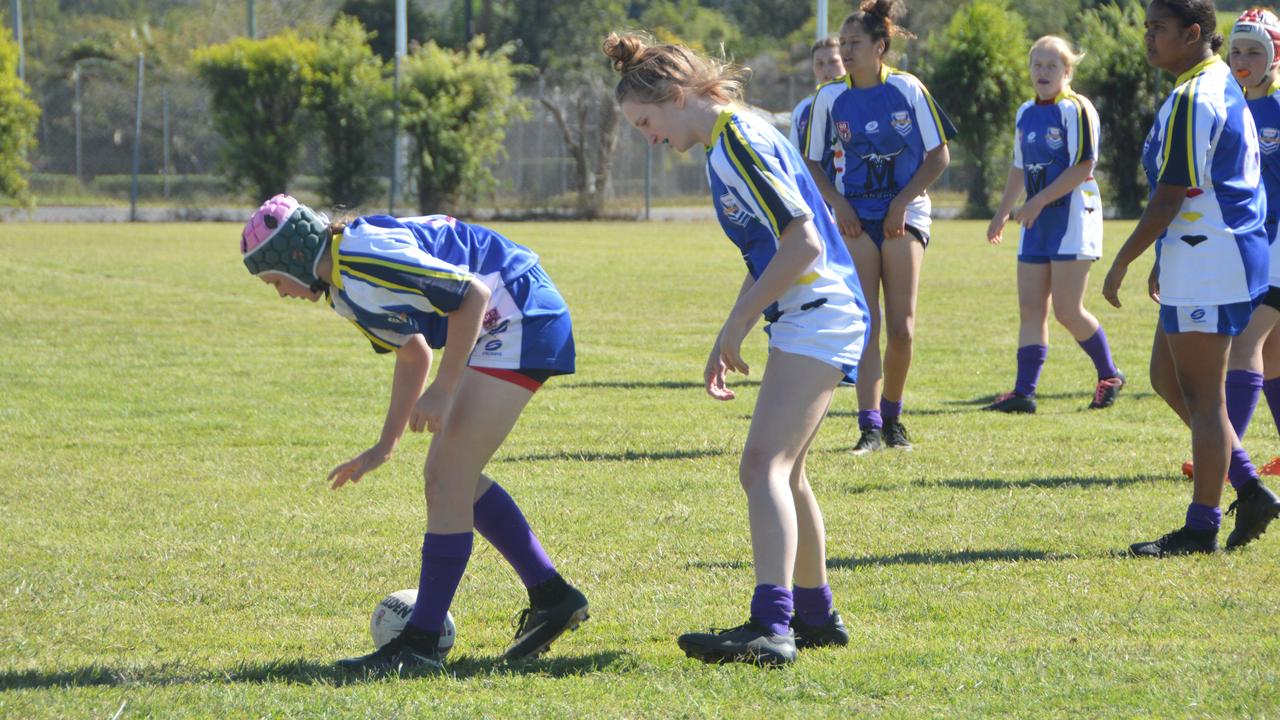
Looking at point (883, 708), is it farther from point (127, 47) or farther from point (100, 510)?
point (127, 47)

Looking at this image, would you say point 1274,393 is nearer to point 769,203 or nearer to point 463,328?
point 769,203

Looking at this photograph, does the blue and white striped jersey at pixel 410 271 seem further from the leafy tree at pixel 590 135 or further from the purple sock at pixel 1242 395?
the leafy tree at pixel 590 135

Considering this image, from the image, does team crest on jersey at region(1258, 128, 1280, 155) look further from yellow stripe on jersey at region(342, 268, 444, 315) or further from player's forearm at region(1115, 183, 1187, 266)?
yellow stripe on jersey at region(342, 268, 444, 315)

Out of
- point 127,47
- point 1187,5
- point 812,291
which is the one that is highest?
point 127,47

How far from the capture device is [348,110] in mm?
31438

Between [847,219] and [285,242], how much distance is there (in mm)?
4058

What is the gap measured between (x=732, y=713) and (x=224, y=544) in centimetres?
274

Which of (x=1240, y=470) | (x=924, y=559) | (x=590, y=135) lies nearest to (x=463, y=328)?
(x=924, y=559)

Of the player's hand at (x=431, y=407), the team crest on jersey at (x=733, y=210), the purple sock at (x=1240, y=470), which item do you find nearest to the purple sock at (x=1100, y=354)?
the purple sock at (x=1240, y=470)

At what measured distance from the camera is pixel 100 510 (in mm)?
6258

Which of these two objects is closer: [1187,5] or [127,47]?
[1187,5]

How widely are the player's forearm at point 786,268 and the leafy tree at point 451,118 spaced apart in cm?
2752

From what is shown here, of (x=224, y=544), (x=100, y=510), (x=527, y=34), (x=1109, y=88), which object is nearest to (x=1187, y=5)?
(x=224, y=544)

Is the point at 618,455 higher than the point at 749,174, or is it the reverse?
the point at 749,174
